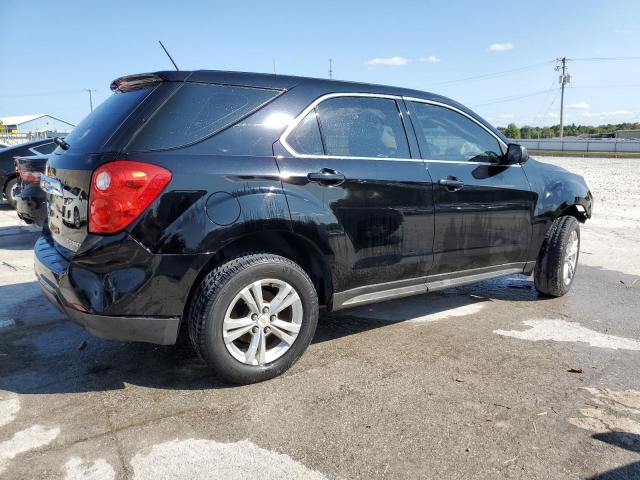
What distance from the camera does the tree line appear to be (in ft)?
257

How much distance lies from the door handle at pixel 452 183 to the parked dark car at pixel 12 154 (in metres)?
8.29

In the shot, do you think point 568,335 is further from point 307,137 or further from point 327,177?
point 307,137

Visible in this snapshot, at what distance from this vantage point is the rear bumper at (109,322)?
9.16ft

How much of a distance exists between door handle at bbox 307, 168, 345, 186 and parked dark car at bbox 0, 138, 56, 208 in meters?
8.18

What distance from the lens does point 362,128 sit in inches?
142

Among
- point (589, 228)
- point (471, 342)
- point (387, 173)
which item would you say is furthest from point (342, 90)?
point (589, 228)

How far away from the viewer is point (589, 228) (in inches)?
354

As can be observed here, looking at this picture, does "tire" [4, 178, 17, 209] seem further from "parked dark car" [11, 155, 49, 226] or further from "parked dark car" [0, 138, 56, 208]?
"parked dark car" [11, 155, 49, 226]

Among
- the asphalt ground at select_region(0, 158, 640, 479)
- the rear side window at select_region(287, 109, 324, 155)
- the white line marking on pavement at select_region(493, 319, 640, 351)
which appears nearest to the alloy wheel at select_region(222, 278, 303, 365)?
the asphalt ground at select_region(0, 158, 640, 479)

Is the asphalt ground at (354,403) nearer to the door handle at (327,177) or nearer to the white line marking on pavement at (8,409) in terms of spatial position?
the white line marking on pavement at (8,409)

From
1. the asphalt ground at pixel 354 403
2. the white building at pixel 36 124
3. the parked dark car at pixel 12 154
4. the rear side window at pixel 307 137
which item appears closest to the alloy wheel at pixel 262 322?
the asphalt ground at pixel 354 403

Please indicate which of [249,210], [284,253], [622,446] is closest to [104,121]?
[249,210]

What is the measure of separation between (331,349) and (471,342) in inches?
41.1

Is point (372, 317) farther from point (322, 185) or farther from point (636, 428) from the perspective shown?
point (636, 428)
